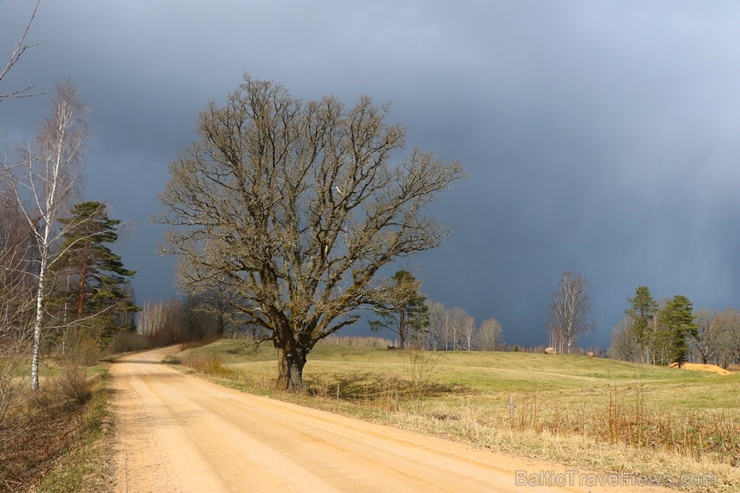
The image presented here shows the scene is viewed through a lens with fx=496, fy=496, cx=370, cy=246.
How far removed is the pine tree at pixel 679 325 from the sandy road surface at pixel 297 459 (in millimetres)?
86293

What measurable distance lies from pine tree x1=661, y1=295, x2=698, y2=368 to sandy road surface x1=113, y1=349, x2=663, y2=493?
86.3m

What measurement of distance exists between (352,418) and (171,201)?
1573 centimetres

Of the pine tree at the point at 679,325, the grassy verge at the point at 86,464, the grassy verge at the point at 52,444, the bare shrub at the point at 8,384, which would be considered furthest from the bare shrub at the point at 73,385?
the pine tree at the point at 679,325

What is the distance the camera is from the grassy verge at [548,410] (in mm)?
9977

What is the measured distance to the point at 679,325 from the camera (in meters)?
83.7

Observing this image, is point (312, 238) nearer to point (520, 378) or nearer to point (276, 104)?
point (276, 104)

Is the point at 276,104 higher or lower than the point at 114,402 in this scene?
higher

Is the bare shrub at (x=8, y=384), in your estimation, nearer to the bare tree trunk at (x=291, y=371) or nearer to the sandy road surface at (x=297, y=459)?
the sandy road surface at (x=297, y=459)

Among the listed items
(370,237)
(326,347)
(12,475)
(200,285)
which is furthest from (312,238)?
(326,347)

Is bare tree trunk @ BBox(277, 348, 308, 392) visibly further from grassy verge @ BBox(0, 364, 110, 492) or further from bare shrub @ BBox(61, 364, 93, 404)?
bare shrub @ BBox(61, 364, 93, 404)

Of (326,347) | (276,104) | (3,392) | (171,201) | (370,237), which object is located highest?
(276,104)

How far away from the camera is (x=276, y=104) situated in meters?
27.5

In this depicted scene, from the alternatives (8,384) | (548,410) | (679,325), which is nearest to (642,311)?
(679,325)

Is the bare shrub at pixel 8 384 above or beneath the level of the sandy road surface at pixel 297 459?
above
